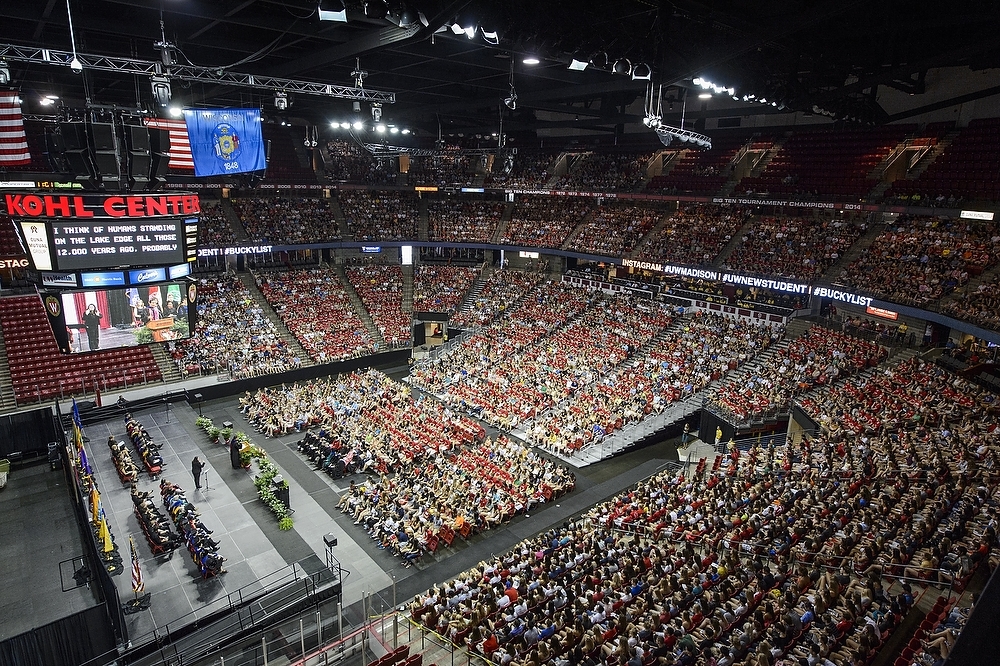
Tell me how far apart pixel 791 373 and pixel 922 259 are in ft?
28.5

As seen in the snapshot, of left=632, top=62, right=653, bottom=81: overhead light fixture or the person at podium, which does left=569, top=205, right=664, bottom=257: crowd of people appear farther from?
the person at podium

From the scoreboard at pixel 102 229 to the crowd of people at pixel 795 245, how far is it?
93.4 ft

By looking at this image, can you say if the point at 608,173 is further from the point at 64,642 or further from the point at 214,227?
the point at 64,642

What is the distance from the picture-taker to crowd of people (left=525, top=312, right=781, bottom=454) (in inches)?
992

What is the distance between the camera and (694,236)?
37.9 metres

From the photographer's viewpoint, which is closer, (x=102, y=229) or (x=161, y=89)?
(x=102, y=229)

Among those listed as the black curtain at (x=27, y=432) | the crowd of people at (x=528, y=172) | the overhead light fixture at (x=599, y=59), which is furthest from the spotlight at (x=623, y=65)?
the crowd of people at (x=528, y=172)

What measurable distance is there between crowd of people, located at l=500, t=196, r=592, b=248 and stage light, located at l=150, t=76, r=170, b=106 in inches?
1128

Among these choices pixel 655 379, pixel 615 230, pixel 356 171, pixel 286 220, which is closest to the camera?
pixel 655 379

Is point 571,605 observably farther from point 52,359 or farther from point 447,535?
point 52,359

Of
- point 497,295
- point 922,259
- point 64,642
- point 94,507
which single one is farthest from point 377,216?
point 64,642

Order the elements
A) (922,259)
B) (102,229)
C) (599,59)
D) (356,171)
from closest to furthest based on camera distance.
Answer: (599,59), (102,229), (922,259), (356,171)

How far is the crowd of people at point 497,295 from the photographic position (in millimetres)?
39594

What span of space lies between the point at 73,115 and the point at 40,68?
27.1 ft
